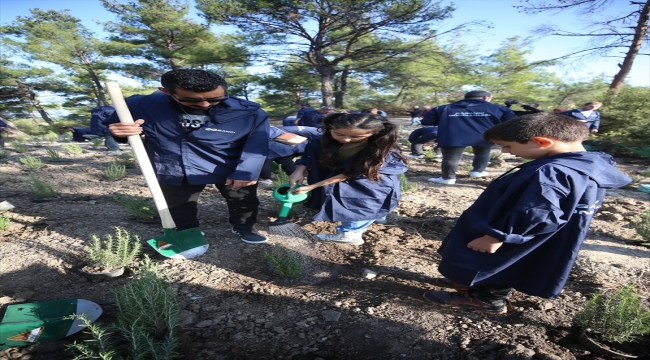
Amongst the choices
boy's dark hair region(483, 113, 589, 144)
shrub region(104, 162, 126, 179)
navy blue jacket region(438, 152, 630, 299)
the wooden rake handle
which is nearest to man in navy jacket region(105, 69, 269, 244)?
the wooden rake handle

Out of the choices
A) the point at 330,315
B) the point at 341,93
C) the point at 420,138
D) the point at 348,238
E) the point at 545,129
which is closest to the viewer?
the point at 545,129

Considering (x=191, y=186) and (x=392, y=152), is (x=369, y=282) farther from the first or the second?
(x=191, y=186)

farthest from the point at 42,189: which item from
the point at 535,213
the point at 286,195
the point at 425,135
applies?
the point at 425,135

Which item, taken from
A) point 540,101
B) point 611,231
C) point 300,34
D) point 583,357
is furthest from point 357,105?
point 583,357

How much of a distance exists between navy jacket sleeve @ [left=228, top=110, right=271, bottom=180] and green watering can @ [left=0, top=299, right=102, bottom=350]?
1145mm

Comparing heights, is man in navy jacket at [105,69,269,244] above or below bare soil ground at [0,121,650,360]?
above

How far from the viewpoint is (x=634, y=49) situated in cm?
869

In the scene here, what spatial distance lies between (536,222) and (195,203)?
231 centimetres

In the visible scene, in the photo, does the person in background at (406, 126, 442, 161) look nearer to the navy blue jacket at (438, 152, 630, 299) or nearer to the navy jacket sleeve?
the navy jacket sleeve

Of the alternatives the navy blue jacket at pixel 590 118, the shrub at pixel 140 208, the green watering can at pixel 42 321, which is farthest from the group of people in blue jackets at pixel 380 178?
the navy blue jacket at pixel 590 118

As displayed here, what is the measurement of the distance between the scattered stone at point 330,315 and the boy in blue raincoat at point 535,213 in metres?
0.66

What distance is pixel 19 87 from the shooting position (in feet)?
65.0

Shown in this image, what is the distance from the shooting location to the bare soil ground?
61.8 inches

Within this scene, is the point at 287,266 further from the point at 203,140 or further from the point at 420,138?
the point at 420,138
